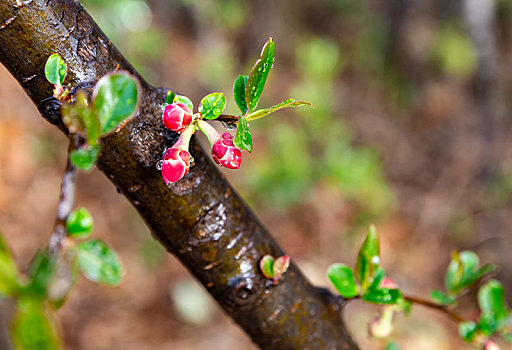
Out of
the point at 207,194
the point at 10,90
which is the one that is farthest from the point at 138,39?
the point at 207,194

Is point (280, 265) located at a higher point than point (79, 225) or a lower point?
lower

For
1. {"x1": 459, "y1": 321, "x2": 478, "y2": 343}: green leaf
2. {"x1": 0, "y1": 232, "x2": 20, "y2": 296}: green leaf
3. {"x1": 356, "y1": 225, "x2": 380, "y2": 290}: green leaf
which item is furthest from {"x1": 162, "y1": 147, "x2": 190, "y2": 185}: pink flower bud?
{"x1": 459, "y1": 321, "x2": 478, "y2": 343}: green leaf

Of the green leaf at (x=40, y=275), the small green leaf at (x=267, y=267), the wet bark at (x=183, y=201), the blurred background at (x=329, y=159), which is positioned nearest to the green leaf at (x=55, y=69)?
the wet bark at (x=183, y=201)

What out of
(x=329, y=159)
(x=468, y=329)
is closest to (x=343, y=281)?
(x=468, y=329)

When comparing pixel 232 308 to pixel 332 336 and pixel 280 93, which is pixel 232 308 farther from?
pixel 280 93

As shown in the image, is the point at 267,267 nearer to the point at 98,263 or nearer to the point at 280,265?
the point at 280,265
